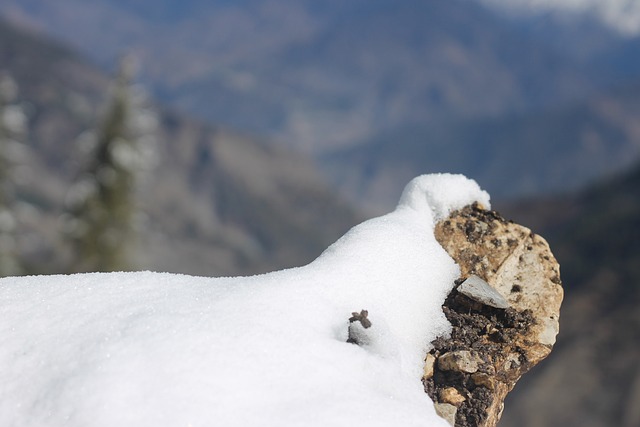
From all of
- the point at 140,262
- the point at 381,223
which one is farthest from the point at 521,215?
the point at 381,223

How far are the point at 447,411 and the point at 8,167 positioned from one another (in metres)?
25.4

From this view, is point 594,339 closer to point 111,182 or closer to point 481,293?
point 111,182

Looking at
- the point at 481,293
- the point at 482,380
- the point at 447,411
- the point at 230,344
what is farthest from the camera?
the point at 481,293

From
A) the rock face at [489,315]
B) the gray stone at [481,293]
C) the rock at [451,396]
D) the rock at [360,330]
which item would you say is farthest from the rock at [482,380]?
A: the rock at [360,330]

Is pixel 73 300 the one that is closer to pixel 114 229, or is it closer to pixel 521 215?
pixel 114 229

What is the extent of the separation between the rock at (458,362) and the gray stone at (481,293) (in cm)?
54

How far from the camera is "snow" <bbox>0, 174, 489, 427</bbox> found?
3904mm

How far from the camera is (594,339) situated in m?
55.4

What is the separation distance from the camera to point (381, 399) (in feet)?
13.6

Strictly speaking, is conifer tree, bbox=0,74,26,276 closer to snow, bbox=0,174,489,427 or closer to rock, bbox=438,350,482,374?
snow, bbox=0,174,489,427

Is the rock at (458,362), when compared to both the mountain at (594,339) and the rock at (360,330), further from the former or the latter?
the mountain at (594,339)

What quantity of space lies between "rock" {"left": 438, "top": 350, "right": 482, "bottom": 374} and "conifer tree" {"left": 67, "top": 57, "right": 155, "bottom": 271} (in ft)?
77.3

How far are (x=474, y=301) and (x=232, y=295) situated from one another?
7.22ft

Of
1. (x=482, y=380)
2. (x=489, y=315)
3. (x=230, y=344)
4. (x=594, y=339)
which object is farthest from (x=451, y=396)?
(x=594, y=339)
